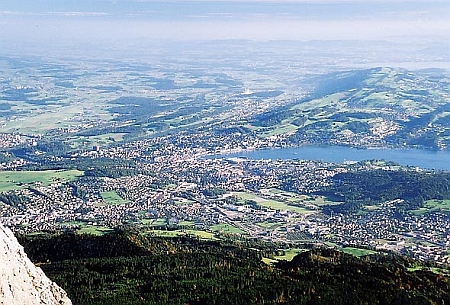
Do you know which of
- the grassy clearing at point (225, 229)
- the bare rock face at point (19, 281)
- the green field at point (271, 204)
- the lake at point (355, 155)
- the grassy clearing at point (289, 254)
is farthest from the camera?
the lake at point (355, 155)

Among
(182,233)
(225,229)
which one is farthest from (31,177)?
(182,233)

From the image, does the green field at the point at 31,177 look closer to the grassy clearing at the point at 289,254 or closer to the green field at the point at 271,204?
the green field at the point at 271,204

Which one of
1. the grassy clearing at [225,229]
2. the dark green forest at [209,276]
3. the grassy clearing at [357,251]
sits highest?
the dark green forest at [209,276]

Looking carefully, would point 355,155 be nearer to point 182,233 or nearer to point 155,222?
point 155,222

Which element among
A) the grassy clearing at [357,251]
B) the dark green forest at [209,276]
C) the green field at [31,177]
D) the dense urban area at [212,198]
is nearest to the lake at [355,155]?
the dense urban area at [212,198]

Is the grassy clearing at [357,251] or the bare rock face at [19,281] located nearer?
the bare rock face at [19,281]

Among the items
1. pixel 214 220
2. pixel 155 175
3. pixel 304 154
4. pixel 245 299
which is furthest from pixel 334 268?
pixel 304 154

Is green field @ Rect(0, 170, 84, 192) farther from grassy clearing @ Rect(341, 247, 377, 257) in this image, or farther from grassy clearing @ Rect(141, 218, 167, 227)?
grassy clearing @ Rect(341, 247, 377, 257)
